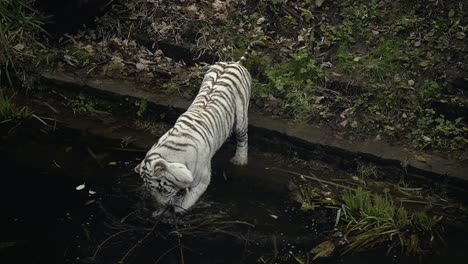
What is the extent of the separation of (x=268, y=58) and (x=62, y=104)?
2582 mm

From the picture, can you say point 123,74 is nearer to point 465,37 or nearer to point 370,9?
point 370,9

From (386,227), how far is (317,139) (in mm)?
1378

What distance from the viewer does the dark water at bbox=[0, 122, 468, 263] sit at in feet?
14.5

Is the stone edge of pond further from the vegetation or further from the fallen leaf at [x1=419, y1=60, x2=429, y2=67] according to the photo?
the fallen leaf at [x1=419, y1=60, x2=429, y2=67]

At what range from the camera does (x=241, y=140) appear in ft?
18.1

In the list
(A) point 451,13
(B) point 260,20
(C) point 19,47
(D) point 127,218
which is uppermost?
(A) point 451,13

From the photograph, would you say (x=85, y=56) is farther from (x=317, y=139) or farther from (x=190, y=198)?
(x=317, y=139)

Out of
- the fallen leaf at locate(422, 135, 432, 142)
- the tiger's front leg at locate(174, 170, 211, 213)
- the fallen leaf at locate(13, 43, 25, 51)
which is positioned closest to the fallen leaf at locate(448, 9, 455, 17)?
the fallen leaf at locate(422, 135, 432, 142)

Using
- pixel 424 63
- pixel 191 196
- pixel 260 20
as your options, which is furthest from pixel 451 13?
pixel 191 196

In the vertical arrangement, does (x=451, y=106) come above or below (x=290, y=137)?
above

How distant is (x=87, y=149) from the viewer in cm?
560

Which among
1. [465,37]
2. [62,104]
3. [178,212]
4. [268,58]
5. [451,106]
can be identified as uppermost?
[465,37]

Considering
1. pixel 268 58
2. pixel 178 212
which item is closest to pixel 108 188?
pixel 178 212

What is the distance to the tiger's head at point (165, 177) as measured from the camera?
4102mm
